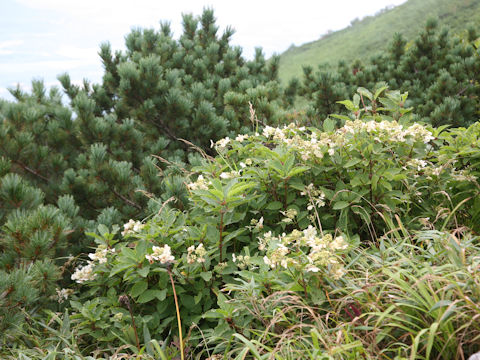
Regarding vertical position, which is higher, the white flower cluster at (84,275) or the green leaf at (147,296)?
the white flower cluster at (84,275)

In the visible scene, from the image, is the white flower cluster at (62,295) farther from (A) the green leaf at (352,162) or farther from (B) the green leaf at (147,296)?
(A) the green leaf at (352,162)

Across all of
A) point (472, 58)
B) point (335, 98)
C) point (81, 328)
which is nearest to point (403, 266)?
point (81, 328)

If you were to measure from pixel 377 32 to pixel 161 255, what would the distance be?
19.9 m

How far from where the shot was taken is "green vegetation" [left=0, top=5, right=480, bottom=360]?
1.82m

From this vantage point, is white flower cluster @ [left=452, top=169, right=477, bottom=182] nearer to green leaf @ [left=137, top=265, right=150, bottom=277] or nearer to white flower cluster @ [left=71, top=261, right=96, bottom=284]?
green leaf @ [left=137, top=265, right=150, bottom=277]

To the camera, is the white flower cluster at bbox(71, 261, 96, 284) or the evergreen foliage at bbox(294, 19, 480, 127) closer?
the white flower cluster at bbox(71, 261, 96, 284)

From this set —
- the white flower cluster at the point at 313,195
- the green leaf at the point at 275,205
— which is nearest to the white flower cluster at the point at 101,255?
the green leaf at the point at 275,205

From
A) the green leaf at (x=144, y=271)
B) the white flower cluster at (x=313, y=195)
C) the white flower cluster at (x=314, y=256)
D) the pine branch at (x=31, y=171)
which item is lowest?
the white flower cluster at (x=314, y=256)

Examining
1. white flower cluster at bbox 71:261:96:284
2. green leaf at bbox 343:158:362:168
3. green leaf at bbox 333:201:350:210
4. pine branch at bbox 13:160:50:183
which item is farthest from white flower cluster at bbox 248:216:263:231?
pine branch at bbox 13:160:50:183

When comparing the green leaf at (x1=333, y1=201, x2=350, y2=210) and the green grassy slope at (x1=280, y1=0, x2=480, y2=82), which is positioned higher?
the green grassy slope at (x1=280, y1=0, x2=480, y2=82)

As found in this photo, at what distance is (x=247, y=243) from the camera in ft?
8.59

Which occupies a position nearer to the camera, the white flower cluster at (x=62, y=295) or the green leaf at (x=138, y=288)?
the green leaf at (x=138, y=288)

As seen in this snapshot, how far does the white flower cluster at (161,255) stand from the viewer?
213 centimetres

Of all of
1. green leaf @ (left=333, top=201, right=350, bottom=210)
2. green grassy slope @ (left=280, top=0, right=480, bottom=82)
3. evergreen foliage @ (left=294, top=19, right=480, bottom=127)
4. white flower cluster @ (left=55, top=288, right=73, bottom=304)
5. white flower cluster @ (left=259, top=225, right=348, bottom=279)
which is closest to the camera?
white flower cluster @ (left=259, top=225, right=348, bottom=279)
